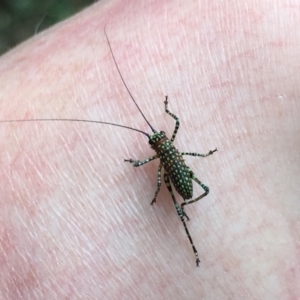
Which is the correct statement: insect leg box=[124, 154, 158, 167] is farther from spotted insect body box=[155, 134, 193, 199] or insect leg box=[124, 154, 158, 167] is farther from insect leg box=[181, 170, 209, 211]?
insect leg box=[181, 170, 209, 211]

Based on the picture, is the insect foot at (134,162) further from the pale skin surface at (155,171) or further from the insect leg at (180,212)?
the insect leg at (180,212)

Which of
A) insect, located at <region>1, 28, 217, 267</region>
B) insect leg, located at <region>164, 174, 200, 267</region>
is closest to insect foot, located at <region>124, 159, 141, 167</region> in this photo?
insect, located at <region>1, 28, 217, 267</region>

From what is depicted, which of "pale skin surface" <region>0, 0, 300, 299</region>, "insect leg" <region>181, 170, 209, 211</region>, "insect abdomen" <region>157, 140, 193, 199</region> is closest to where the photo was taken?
"pale skin surface" <region>0, 0, 300, 299</region>

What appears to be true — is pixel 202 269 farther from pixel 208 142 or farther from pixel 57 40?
pixel 57 40

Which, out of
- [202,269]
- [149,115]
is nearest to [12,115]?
[149,115]

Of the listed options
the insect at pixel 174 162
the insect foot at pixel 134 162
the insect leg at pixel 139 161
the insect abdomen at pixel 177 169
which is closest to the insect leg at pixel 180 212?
the insect at pixel 174 162

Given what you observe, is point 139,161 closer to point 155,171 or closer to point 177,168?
point 155,171
